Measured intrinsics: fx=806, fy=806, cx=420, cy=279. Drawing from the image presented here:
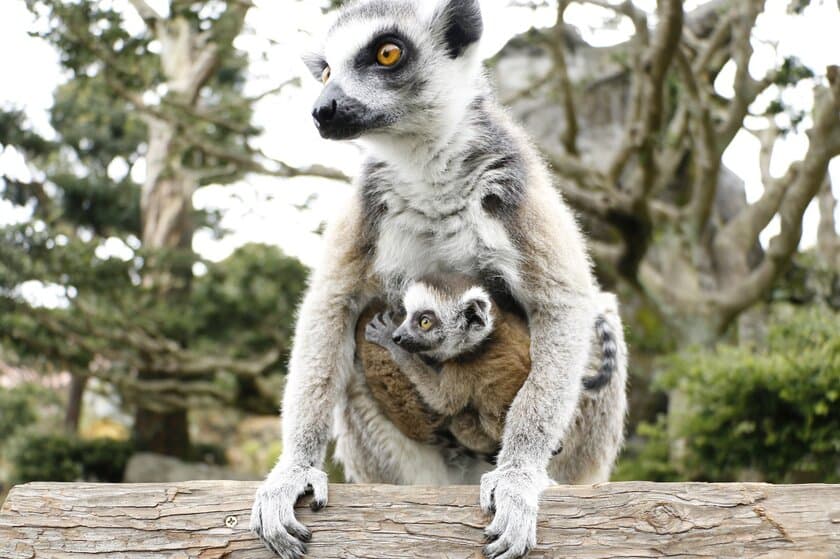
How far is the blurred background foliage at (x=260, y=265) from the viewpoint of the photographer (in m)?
7.02

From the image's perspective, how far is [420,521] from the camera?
3410 mm

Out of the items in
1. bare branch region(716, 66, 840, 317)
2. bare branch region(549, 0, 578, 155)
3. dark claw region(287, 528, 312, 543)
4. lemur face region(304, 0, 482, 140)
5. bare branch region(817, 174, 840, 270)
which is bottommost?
dark claw region(287, 528, 312, 543)

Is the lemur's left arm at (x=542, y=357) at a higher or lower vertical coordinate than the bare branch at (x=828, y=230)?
lower

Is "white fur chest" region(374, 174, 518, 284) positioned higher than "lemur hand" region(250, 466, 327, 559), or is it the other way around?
"white fur chest" region(374, 174, 518, 284)

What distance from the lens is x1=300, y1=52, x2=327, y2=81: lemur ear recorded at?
4273 millimetres

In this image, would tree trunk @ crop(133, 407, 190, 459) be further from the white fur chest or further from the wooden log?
the white fur chest

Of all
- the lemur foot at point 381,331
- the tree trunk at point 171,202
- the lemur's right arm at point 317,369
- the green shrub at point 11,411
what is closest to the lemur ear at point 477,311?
the lemur foot at point 381,331

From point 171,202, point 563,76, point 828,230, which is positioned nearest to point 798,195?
point 563,76

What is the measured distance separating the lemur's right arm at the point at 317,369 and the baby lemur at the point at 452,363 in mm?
163

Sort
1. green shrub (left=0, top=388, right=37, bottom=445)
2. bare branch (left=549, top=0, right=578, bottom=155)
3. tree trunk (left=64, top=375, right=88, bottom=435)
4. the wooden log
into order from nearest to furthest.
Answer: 1. the wooden log
2. bare branch (left=549, top=0, right=578, bottom=155)
3. green shrub (left=0, top=388, right=37, bottom=445)
4. tree trunk (left=64, top=375, right=88, bottom=435)

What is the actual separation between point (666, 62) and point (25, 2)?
19.8 ft

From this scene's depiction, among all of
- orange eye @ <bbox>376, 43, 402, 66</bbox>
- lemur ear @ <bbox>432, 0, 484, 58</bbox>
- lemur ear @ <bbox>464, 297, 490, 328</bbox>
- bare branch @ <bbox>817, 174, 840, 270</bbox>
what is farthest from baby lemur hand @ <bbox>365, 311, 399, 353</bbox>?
bare branch @ <bbox>817, 174, 840, 270</bbox>

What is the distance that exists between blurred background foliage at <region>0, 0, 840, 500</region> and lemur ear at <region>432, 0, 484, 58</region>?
3625 millimetres

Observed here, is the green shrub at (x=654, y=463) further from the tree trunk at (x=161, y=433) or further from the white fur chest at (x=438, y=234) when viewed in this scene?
the tree trunk at (x=161, y=433)
